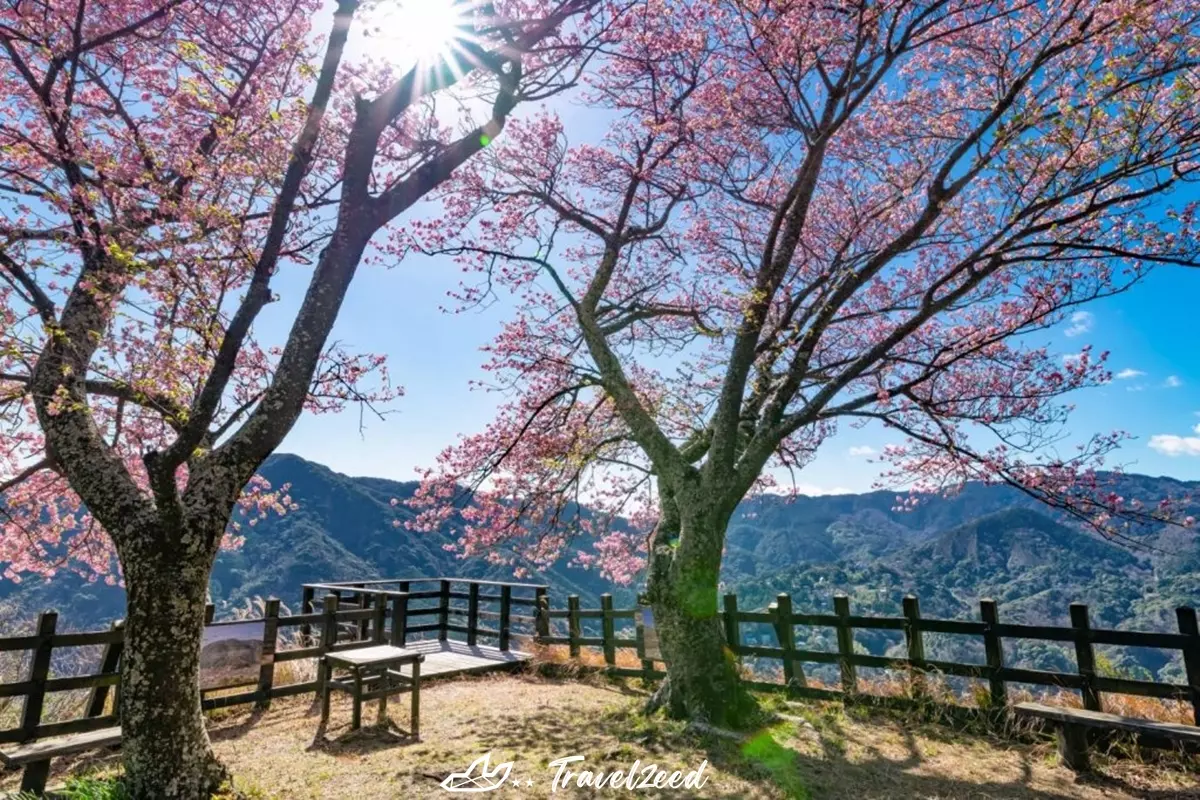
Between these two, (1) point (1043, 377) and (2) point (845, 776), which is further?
(1) point (1043, 377)

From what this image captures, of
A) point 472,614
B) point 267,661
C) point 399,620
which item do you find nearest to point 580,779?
point 267,661

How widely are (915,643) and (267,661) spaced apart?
879cm

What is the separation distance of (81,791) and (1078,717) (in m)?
8.67

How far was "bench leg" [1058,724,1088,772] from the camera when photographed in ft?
19.6

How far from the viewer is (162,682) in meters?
4.57

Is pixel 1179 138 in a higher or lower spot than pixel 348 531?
higher

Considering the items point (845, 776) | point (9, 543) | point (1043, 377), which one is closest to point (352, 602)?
point (9, 543)

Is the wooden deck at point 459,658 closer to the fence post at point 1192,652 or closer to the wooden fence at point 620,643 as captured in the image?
the wooden fence at point 620,643

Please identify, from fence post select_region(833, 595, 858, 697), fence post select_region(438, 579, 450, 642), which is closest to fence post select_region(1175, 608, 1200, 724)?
fence post select_region(833, 595, 858, 697)

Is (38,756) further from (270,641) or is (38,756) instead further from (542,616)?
(542,616)

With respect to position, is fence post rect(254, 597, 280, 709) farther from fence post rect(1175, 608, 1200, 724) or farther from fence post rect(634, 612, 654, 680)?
fence post rect(1175, 608, 1200, 724)

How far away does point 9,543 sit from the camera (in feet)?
38.3

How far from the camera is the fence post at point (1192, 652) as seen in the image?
19.7 ft

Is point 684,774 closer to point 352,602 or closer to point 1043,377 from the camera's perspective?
point 1043,377
